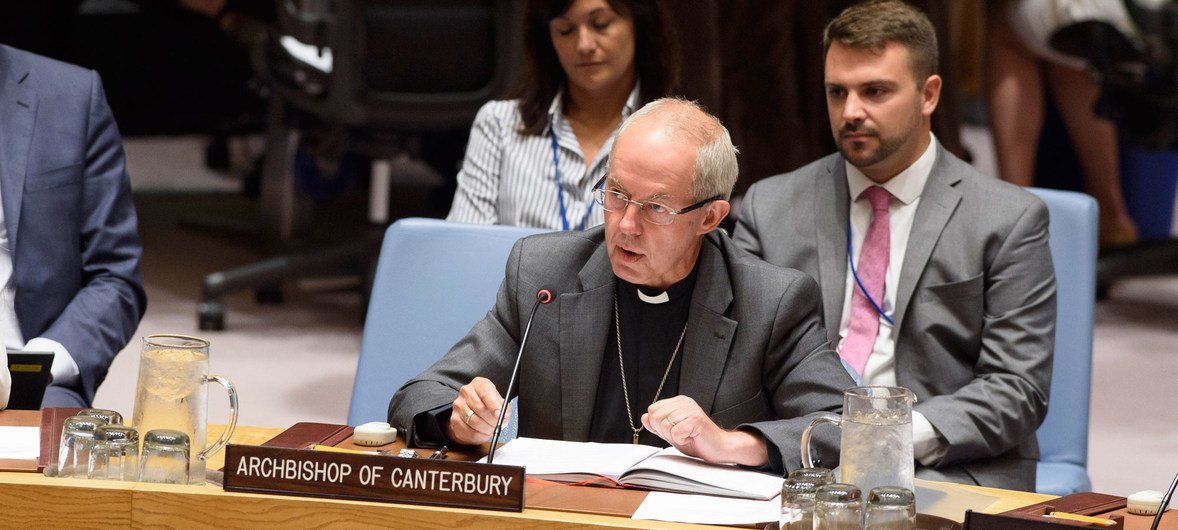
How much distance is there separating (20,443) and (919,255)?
1578mm

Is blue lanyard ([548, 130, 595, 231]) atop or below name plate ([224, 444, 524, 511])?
atop

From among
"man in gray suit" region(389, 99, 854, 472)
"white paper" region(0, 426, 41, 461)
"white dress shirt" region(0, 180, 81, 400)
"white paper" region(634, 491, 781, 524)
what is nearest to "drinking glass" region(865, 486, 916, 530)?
"white paper" region(634, 491, 781, 524)

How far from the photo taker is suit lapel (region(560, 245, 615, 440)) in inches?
98.8

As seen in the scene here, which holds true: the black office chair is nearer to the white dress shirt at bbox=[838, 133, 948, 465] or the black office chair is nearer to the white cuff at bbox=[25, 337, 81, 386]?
the white dress shirt at bbox=[838, 133, 948, 465]

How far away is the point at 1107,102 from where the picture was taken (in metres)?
5.54

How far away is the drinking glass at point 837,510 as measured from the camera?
5.93 feet

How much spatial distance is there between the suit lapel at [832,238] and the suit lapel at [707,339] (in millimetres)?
535

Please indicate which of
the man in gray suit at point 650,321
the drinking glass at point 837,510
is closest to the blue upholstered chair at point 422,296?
the man in gray suit at point 650,321

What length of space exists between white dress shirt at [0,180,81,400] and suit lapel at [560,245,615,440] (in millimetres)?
932

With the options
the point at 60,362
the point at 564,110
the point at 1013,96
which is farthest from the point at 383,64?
the point at 1013,96

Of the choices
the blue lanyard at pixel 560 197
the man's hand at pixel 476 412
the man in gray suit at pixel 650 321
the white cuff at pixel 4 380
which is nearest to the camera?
the man's hand at pixel 476 412

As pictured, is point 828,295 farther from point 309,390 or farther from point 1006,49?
point 1006,49

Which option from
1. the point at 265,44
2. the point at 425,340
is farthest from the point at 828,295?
the point at 265,44

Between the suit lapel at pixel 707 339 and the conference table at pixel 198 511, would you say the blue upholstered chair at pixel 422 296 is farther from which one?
the conference table at pixel 198 511
